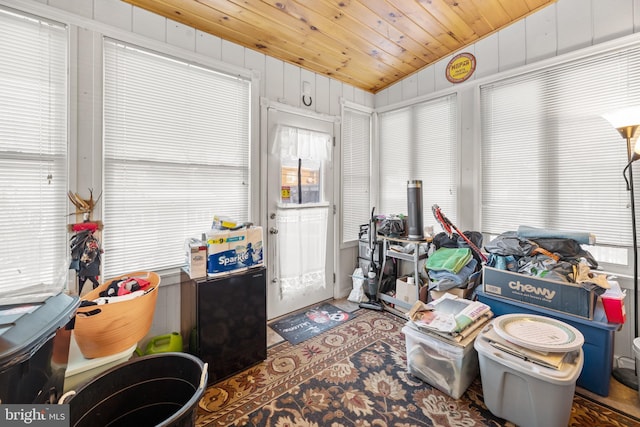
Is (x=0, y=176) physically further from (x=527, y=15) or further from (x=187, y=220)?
(x=527, y=15)

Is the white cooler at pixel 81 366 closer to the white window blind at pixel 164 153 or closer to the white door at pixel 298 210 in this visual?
the white window blind at pixel 164 153

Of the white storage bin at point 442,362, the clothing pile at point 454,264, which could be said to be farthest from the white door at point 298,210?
the white storage bin at point 442,362

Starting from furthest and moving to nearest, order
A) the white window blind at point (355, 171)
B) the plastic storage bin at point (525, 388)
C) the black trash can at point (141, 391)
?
the white window blind at point (355, 171) → the plastic storage bin at point (525, 388) → the black trash can at point (141, 391)

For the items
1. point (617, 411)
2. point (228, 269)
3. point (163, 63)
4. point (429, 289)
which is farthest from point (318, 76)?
point (617, 411)

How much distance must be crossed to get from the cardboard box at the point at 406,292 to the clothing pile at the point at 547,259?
761 mm

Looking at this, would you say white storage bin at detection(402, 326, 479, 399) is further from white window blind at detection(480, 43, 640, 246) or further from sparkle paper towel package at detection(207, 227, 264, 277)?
white window blind at detection(480, 43, 640, 246)

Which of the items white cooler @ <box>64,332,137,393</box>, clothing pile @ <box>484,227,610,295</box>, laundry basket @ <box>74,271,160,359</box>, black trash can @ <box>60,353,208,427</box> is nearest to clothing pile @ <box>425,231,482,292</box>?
clothing pile @ <box>484,227,610,295</box>

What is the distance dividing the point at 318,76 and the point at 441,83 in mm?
1344

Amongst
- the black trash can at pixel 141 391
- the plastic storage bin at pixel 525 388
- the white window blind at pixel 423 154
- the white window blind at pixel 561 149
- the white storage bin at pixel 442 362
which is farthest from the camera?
the white window blind at pixel 423 154

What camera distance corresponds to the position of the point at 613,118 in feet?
5.79

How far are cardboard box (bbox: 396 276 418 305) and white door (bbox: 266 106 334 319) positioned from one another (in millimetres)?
814

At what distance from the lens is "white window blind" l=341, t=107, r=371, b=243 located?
3299mm

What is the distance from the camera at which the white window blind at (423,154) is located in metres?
2.89

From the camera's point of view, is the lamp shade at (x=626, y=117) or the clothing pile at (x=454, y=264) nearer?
the lamp shade at (x=626, y=117)
